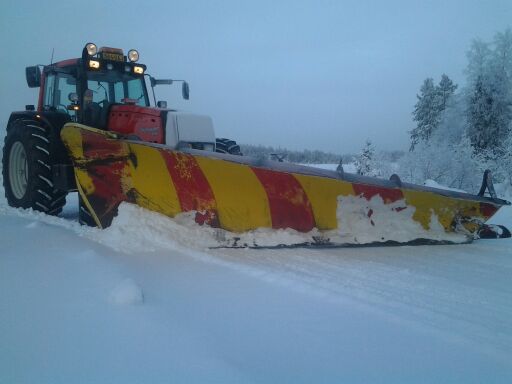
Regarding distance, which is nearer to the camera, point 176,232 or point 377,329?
point 377,329

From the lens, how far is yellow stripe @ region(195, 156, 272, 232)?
3.71 metres

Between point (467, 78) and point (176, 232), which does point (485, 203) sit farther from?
point (467, 78)

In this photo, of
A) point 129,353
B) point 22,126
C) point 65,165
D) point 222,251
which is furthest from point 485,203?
point 22,126

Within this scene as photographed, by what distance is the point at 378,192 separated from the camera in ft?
12.8

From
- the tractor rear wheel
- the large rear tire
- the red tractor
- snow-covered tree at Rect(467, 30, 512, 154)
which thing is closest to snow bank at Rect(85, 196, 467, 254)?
the red tractor

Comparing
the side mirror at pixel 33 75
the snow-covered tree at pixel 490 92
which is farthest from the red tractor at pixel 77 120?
the snow-covered tree at pixel 490 92

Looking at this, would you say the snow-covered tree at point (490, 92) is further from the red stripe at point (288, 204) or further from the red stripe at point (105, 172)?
the red stripe at point (105, 172)

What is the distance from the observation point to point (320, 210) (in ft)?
12.8

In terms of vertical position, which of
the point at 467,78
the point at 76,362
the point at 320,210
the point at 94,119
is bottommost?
the point at 76,362

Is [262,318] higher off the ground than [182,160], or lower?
lower

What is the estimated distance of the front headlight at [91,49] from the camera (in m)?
5.13

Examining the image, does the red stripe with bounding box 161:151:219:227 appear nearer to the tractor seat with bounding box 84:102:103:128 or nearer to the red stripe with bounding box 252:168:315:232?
the red stripe with bounding box 252:168:315:232

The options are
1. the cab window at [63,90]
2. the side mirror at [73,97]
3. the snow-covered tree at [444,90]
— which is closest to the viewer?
the side mirror at [73,97]

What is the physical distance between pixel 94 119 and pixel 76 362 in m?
4.14
